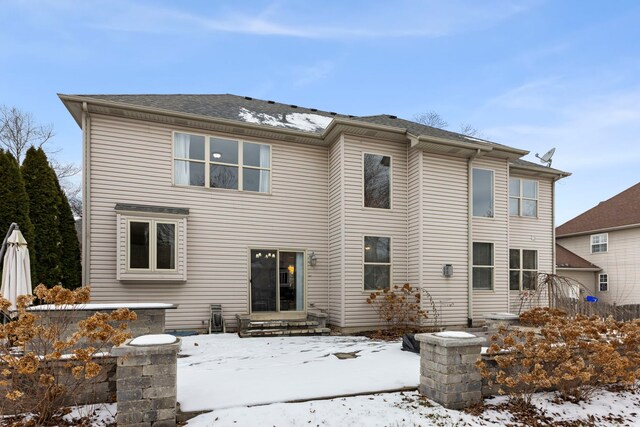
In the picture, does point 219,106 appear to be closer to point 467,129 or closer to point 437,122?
point 437,122

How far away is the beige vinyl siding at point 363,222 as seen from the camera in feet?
29.8

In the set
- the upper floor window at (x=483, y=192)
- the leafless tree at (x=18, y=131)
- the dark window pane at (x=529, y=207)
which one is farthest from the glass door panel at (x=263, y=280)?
the leafless tree at (x=18, y=131)

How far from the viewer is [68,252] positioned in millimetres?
8625

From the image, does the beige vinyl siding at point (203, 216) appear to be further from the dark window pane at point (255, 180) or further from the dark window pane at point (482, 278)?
the dark window pane at point (482, 278)

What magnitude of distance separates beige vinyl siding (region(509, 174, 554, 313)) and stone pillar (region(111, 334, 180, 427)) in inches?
420

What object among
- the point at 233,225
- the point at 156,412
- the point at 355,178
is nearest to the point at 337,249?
the point at 355,178

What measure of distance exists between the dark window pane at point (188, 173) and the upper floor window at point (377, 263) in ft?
14.3

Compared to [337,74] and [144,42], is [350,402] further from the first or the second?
[337,74]

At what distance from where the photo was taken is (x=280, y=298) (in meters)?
9.36

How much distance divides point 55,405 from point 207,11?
42.4 feet

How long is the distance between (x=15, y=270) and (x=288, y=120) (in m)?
7.07

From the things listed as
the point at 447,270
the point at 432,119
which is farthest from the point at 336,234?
the point at 432,119

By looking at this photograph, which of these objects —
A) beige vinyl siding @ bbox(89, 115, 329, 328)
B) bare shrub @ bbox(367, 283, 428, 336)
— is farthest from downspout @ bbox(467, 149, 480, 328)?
beige vinyl siding @ bbox(89, 115, 329, 328)

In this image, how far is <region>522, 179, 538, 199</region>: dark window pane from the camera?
1211 cm
